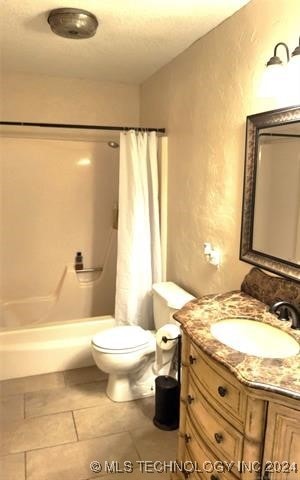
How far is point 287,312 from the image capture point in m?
1.44

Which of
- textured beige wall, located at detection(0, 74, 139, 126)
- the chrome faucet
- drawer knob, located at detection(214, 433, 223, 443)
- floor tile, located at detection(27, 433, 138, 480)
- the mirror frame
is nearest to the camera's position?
drawer knob, located at detection(214, 433, 223, 443)

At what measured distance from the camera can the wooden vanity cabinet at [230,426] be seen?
1070 mm

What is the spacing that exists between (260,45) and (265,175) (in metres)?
0.60

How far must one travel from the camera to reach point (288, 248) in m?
1.59

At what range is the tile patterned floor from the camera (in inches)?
72.6

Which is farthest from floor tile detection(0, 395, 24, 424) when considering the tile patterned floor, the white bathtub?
the white bathtub

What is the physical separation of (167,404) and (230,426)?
0.96m

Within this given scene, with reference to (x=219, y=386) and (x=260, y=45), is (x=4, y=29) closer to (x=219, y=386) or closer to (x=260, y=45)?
(x=260, y=45)

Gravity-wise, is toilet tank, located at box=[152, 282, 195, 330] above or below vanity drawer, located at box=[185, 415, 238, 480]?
above

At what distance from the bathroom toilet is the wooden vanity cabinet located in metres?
0.70

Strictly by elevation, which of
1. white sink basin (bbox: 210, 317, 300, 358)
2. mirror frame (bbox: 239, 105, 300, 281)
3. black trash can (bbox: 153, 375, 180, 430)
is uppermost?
mirror frame (bbox: 239, 105, 300, 281)

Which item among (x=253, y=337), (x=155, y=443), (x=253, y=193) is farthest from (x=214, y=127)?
(x=155, y=443)

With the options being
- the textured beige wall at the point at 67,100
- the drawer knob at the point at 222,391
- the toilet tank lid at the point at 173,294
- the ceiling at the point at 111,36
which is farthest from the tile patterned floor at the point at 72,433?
the ceiling at the point at 111,36

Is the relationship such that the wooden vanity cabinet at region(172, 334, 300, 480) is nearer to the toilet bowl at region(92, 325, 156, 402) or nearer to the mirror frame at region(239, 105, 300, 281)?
the mirror frame at region(239, 105, 300, 281)
